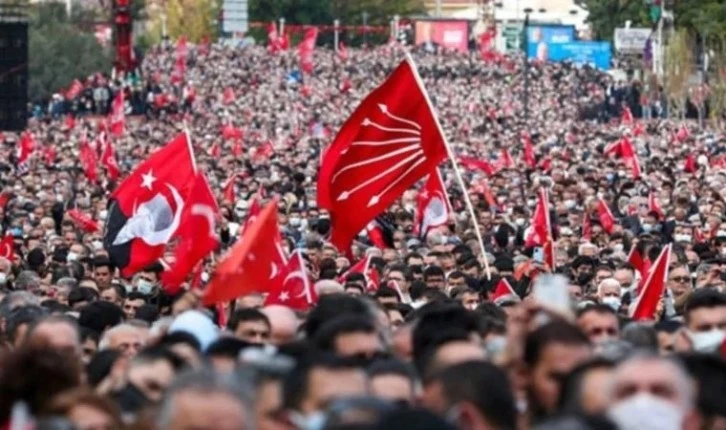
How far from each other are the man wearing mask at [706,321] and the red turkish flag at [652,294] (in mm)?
3912

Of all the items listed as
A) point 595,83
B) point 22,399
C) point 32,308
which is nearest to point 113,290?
point 32,308

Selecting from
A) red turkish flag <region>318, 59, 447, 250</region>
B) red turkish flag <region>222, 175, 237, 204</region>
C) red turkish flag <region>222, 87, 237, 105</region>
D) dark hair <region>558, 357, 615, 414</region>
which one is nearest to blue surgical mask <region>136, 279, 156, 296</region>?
red turkish flag <region>318, 59, 447, 250</region>

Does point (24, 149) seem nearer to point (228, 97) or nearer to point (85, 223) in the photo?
point (85, 223)

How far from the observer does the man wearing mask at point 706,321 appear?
488 inches

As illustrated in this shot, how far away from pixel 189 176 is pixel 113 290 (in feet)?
5.96

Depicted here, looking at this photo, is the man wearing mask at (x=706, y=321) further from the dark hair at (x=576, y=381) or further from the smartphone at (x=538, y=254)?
the smartphone at (x=538, y=254)

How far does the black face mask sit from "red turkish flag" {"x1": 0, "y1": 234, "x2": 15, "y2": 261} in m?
14.1

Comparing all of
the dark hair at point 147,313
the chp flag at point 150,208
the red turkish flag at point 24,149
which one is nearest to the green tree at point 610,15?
the red turkish flag at point 24,149

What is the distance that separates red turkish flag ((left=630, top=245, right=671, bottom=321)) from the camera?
17047 mm

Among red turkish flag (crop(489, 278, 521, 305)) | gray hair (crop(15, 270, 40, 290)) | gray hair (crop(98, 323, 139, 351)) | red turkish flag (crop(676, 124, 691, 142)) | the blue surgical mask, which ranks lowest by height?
red turkish flag (crop(676, 124, 691, 142))

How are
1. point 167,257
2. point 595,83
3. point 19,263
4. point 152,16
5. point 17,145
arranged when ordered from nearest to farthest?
1. point 167,257
2. point 19,263
3. point 17,145
4. point 595,83
5. point 152,16

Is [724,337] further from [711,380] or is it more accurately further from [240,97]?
[240,97]

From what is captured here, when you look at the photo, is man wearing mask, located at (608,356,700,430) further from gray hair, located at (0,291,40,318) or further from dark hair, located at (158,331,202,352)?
gray hair, located at (0,291,40,318)

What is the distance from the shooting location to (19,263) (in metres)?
25.4
